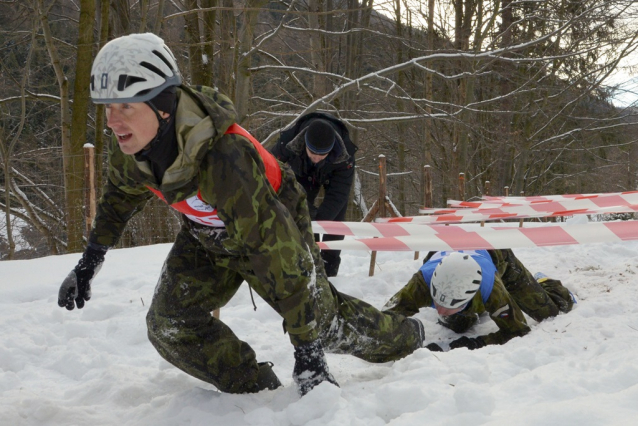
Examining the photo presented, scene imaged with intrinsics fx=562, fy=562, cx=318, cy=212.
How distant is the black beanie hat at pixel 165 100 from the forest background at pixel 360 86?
616 cm

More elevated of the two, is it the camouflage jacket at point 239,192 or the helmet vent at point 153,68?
the helmet vent at point 153,68

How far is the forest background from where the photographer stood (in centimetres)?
995

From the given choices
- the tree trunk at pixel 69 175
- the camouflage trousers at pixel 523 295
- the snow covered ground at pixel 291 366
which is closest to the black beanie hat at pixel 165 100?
the snow covered ground at pixel 291 366

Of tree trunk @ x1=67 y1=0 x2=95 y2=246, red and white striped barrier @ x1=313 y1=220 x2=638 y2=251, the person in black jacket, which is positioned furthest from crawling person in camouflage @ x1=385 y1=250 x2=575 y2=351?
tree trunk @ x1=67 y1=0 x2=95 y2=246

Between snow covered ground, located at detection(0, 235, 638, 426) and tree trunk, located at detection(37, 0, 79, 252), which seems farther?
tree trunk, located at detection(37, 0, 79, 252)

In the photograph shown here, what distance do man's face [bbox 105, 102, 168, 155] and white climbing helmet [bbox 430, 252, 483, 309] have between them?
2654 millimetres

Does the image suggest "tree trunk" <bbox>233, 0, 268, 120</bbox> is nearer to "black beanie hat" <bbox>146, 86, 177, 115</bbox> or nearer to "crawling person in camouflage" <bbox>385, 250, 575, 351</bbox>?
"crawling person in camouflage" <bbox>385, 250, 575, 351</bbox>

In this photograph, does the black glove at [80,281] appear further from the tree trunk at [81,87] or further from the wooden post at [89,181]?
the tree trunk at [81,87]

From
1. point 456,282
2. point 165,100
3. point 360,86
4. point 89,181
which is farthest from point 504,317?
point 360,86

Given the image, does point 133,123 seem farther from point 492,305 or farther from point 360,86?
point 360,86

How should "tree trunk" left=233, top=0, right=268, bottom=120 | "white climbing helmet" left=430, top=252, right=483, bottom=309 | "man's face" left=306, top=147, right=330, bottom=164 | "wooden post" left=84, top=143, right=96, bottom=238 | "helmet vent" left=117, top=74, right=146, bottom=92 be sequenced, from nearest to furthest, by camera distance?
"helmet vent" left=117, top=74, right=146, bottom=92
"white climbing helmet" left=430, top=252, right=483, bottom=309
"man's face" left=306, top=147, right=330, bottom=164
"wooden post" left=84, top=143, right=96, bottom=238
"tree trunk" left=233, top=0, right=268, bottom=120

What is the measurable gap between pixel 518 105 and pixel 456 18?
3803mm

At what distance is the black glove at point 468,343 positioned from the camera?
13.7 ft

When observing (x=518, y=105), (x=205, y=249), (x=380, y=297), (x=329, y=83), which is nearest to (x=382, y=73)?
(x=329, y=83)
